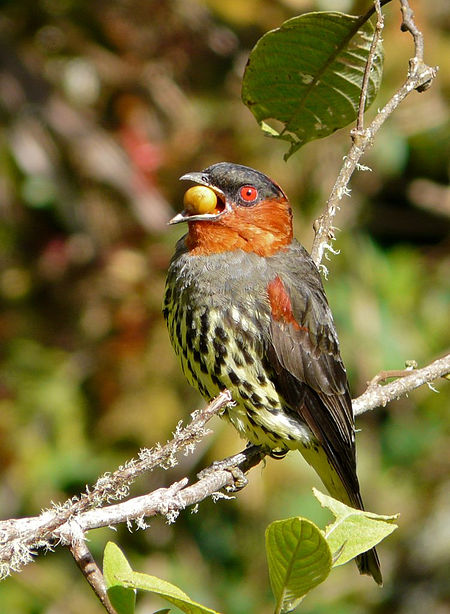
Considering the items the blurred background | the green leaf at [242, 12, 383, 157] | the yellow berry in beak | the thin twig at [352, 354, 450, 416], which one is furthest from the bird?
the blurred background

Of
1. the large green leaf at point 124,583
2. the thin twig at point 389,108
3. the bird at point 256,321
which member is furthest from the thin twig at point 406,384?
the large green leaf at point 124,583

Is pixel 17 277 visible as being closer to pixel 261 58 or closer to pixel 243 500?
pixel 243 500

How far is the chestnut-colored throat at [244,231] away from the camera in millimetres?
3115

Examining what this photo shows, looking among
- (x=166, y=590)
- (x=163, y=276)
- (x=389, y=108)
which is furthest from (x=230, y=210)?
(x=163, y=276)

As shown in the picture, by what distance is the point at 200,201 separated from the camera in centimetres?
309

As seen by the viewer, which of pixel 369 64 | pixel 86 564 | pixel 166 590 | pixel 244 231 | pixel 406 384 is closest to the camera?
pixel 166 590

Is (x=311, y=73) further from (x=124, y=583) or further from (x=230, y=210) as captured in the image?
(x=124, y=583)

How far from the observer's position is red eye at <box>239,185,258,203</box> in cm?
313

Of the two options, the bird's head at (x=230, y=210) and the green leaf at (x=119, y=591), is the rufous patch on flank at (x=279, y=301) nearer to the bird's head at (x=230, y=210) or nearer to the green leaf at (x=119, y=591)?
the bird's head at (x=230, y=210)

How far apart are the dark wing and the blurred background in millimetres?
1291

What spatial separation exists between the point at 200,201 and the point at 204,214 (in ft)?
0.15

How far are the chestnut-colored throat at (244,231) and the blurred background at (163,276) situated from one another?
1495mm

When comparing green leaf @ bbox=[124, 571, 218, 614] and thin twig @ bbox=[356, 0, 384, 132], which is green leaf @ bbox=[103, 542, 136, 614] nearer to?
green leaf @ bbox=[124, 571, 218, 614]

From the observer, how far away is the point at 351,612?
526 cm
